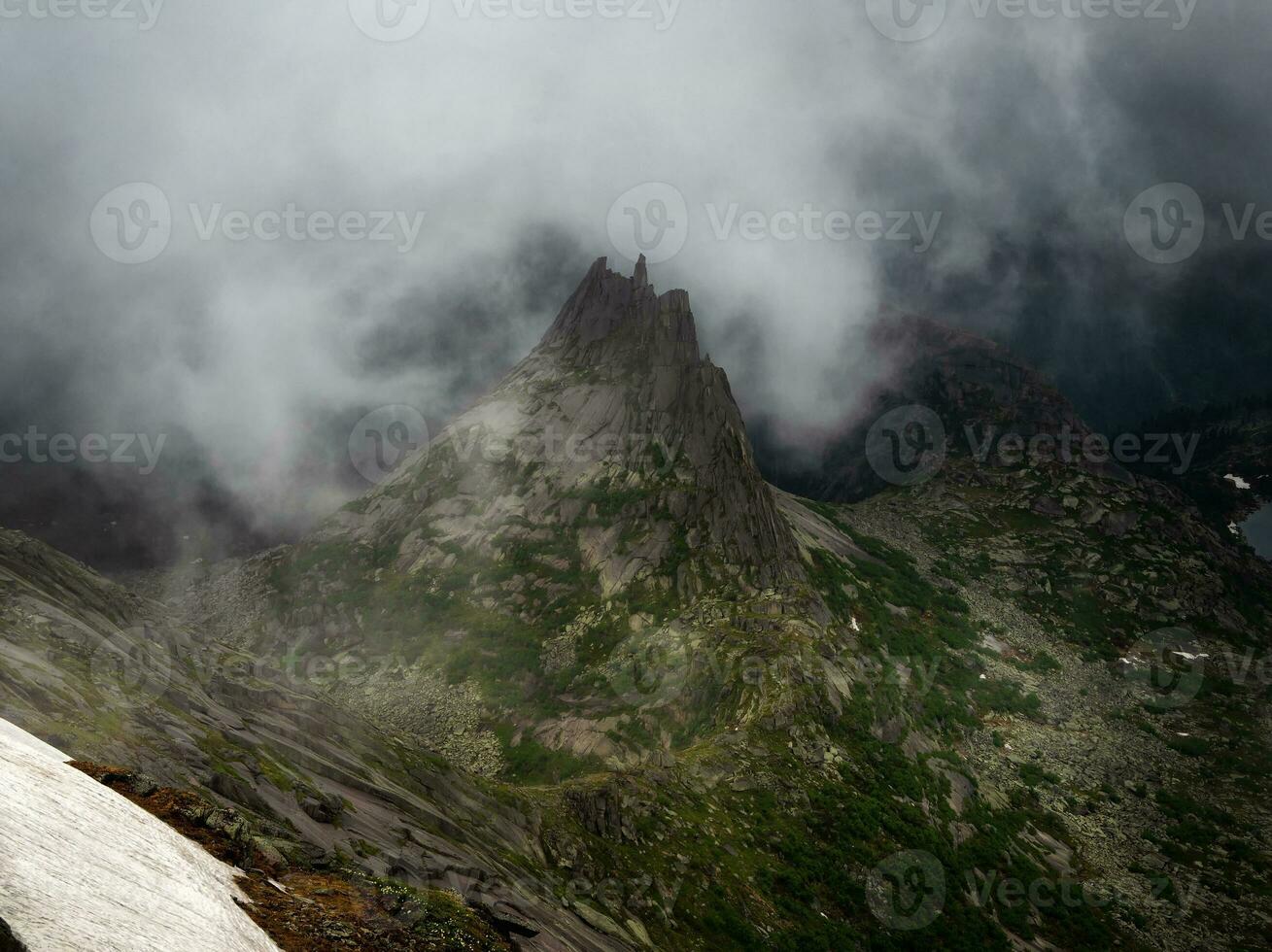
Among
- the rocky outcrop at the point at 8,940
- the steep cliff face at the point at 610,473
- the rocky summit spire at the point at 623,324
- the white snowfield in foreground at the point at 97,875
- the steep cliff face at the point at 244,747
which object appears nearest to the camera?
the rocky outcrop at the point at 8,940

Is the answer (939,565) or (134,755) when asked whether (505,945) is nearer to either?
(134,755)

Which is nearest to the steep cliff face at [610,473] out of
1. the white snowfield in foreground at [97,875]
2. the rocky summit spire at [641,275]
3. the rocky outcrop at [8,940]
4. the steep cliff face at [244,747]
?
the rocky summit spire at [641,275]

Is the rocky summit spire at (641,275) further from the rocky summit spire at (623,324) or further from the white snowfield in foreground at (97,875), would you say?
the white snowfield in foreground at (97,875)

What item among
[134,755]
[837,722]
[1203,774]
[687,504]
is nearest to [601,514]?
[687,504]

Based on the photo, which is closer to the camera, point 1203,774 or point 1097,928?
point 1097,928

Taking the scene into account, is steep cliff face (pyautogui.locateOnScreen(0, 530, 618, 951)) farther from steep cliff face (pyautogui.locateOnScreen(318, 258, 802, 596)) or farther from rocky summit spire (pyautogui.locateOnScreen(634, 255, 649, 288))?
rocky summit spire (pyautogui.locateOnScreen(634, 255, 649, 288))

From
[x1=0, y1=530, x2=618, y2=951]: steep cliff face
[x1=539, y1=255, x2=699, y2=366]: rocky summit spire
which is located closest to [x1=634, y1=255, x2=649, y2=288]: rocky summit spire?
[x1=539, y1=255, x2=699, y2=366]: rocky summit spire

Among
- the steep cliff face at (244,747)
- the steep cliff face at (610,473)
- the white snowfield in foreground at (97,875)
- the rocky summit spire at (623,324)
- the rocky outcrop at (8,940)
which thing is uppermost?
the rocky summit spire at (623,324)
